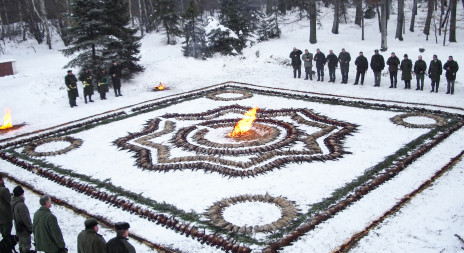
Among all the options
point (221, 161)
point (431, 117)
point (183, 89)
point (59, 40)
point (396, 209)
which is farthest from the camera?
point (59, 40)

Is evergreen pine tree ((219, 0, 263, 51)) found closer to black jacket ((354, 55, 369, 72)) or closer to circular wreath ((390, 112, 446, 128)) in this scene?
black jacket ((354, 55, 369, 72))

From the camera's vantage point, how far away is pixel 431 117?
14453mm

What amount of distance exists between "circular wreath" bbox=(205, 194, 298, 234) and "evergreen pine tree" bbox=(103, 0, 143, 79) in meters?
15.6

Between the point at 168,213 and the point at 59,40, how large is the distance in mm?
37013

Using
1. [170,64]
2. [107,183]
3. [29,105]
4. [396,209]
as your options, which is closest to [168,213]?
[107,183]

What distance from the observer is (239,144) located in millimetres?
12359

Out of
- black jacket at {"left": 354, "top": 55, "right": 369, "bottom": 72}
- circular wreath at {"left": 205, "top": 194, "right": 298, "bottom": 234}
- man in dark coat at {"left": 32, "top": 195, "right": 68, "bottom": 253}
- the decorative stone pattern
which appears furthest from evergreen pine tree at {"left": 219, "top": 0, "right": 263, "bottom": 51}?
man in dark coat at {"left": 32, "top": 195, "right": 68, "bottom": 253}

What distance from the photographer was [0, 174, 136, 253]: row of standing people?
18.8ft

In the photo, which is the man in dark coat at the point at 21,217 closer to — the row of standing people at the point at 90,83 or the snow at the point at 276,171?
the snow at the point at 276,171

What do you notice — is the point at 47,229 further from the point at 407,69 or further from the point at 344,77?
the point at 344,77

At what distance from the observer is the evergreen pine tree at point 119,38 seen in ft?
73.8

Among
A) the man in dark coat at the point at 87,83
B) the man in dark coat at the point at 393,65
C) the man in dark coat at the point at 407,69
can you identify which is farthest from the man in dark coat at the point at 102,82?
the man in dark coat at the point at 407,69

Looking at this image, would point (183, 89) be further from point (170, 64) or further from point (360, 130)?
point (360, 130)

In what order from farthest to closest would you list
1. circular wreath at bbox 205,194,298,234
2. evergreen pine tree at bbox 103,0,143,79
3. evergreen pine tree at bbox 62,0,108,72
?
evergreen pine tree at bbox 103,0,143,79, evergreen pine tree at bbox 62,0,108,72, circular wreath at bbox 205,194,298,234
